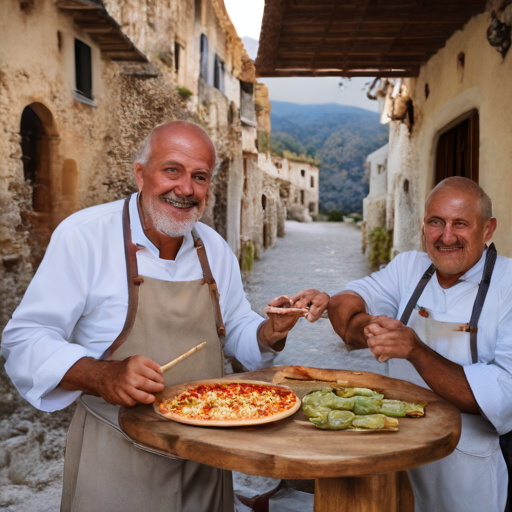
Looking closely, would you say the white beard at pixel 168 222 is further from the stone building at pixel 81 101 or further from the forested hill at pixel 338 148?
the forested hill at pixel 338 148

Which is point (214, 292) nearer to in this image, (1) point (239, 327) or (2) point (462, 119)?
(1) point (239, 327)

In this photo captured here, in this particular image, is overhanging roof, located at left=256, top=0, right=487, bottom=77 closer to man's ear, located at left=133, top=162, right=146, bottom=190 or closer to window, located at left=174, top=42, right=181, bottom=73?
man's ear, located at left=133, top=162, right=146, bottom=190

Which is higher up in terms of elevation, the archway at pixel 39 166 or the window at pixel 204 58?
the window at pixel 204 58

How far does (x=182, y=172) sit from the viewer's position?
2.20 m

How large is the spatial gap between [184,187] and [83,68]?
6331 mm

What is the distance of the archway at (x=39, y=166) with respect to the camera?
6078 millimetres

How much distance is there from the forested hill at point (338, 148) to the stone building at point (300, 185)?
9.92ft

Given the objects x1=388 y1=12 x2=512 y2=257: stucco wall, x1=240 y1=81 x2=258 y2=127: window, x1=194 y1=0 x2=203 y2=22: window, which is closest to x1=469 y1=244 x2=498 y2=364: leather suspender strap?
x1=388 y1=12 x2=512 y2=257: stucco wall

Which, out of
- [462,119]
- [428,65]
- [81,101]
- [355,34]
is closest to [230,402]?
[355,34]

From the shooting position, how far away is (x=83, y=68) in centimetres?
759

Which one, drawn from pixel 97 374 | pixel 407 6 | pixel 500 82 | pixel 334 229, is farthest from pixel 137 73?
pixel 334 229

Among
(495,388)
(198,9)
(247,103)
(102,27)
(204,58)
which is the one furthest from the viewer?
(247,103)

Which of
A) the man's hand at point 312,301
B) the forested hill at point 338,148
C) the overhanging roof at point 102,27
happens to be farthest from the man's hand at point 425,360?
the forested hill at point 338,148

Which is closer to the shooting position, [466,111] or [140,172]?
[140,172]
